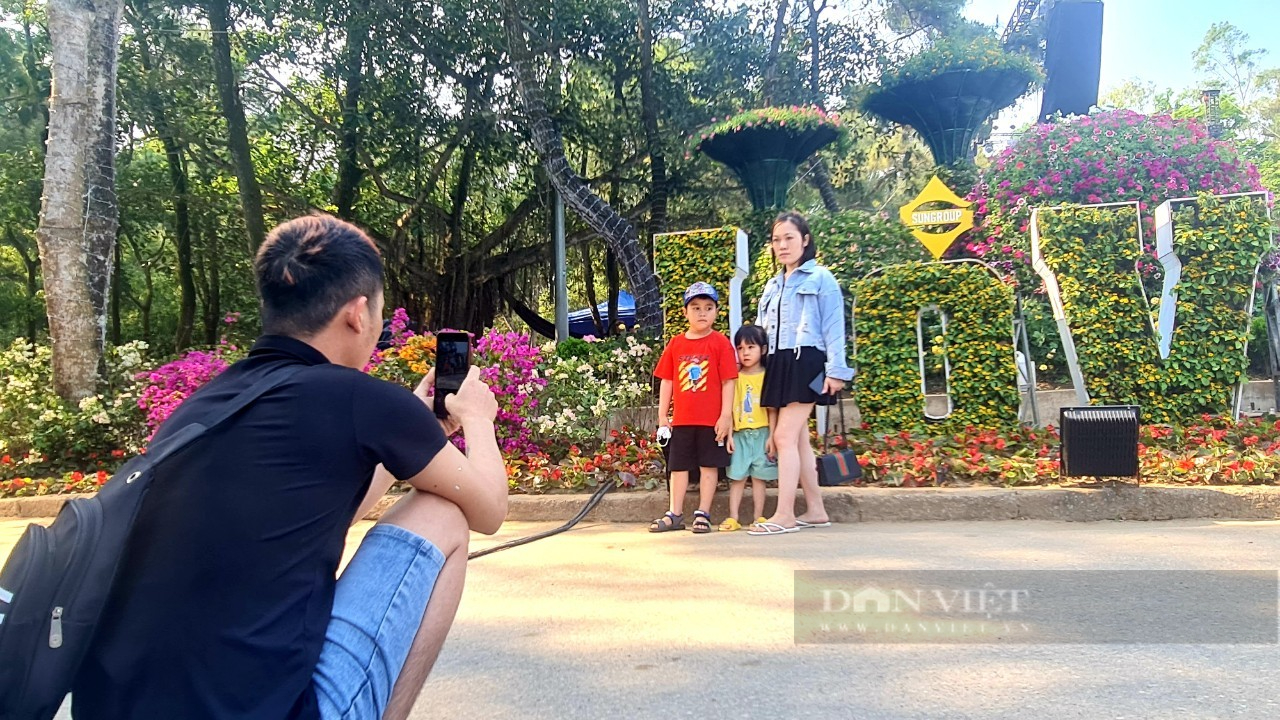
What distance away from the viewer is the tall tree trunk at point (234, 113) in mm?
13281

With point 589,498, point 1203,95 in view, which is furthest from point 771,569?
point 1203,95

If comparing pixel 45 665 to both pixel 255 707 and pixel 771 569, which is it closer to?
pixel 255 707

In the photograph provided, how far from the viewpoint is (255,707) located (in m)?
1.39

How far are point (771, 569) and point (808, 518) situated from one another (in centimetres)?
119

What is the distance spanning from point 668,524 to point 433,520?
11.2 ft

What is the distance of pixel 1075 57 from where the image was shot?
12766mm

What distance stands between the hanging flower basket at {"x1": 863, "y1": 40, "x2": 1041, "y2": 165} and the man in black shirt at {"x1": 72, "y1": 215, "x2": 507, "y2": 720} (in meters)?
10.6

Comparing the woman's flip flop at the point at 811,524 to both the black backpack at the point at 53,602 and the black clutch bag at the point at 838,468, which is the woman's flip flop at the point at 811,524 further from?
the black backpack at the point at 53,602

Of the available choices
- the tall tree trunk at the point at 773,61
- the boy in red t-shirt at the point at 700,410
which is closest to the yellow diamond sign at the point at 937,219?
the boy in red t-shirt at the point at 700,410

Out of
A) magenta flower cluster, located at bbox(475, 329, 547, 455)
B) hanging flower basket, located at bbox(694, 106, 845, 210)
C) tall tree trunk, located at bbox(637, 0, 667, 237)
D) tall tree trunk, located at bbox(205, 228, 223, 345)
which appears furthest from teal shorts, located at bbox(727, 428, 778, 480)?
tall tree trunk, located at bbox(205, 228, 223, 345)

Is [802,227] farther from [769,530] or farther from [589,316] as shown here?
[589,316]

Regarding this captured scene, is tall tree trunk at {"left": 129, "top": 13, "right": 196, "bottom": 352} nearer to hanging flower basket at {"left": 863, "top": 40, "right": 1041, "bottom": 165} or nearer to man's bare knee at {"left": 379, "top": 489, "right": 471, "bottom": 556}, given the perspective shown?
hanging flower basket at {"left": 863, "top": 40, "right": 1041, "bottom": 165}

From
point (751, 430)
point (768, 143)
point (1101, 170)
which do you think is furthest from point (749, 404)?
point (768, 143)

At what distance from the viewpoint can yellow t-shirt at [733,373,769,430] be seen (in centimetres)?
508
